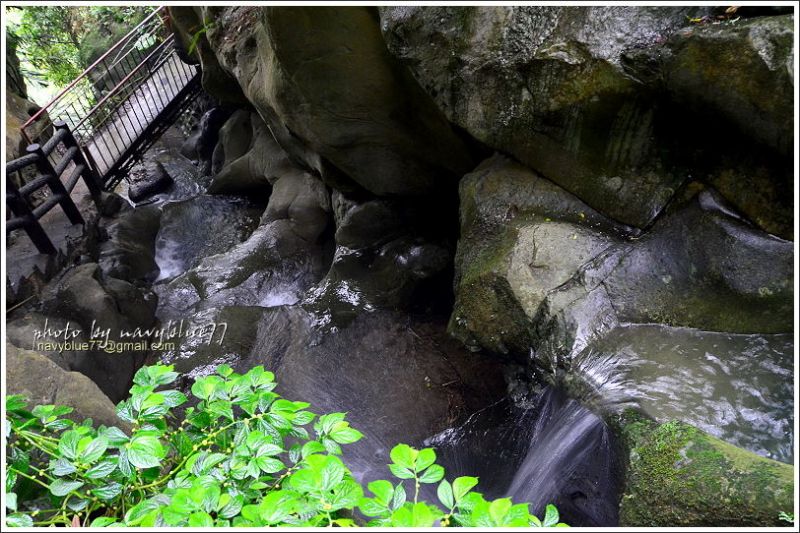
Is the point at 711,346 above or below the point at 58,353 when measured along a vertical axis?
below

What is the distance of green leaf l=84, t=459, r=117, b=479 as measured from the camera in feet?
5.42

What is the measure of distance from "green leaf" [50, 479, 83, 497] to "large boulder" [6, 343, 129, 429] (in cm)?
104

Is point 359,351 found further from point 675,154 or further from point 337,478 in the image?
point 337,478

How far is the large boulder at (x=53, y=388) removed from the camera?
2609 millimetres

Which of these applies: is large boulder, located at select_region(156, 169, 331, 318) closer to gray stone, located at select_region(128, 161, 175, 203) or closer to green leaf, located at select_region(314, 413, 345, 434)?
gray stone, located at select_region(128, 161, 175, 203)

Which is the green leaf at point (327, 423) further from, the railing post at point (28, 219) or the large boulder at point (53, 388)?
the railing post at point (28, 219)

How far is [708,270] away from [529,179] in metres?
1.40

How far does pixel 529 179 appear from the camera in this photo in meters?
3.91

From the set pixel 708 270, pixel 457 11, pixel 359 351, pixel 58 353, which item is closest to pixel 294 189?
pixel 359 351

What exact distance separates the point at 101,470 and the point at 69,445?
5.7 inches

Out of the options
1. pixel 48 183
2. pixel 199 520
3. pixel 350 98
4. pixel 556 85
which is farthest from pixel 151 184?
pixel 199 520

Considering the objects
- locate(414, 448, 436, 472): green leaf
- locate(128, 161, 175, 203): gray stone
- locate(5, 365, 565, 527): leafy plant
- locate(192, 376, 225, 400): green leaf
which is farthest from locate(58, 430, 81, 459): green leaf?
locate(128, 161, 175, 203): gray stone

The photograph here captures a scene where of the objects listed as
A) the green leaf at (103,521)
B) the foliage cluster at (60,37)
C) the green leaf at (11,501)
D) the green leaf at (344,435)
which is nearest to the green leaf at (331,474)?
the green leaf at (344,435)

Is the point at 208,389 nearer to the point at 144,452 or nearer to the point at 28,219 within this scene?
the point at 144,452
